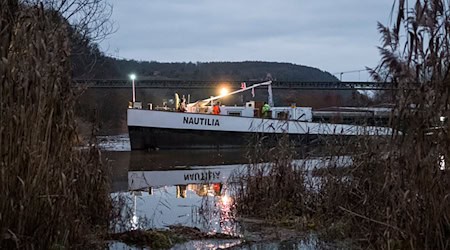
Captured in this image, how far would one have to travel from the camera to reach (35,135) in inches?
142

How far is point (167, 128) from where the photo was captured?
83.0ft

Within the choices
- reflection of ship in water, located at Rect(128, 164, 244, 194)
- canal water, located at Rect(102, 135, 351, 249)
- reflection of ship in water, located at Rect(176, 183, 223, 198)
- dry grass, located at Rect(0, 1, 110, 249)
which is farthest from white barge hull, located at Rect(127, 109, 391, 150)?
dry grass, located at Rect(0, 1, 110, 249)

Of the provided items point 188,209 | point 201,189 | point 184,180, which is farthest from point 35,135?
point 184,180

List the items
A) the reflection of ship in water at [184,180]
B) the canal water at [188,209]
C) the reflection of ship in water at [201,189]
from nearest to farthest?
the canal water at [188,209], the reflection of ship in water at [201,189], the reflection of ship in water at [184,180]

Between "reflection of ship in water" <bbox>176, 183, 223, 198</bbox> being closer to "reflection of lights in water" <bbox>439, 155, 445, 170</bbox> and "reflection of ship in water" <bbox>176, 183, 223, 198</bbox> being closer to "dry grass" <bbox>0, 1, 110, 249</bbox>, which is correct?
"dry grass" <bbox>0, 1, 110, 249</bbox>

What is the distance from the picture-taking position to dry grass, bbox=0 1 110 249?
3.42m

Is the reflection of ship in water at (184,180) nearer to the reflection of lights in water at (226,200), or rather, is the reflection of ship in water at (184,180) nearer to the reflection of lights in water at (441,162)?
the reflection of lights in water at (226,200)

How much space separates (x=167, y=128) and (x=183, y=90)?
2161 inches

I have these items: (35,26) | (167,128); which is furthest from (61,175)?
(167,128)

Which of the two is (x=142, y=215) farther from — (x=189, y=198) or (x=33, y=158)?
(x=33, y=158)

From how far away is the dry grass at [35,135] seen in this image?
3420mm

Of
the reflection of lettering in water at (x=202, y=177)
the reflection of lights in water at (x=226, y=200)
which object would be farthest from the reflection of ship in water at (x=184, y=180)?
the reflection of lights in water at (x=226, y=200)

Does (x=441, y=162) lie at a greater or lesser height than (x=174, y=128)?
greater

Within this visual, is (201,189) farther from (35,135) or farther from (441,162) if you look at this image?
(441,162)
